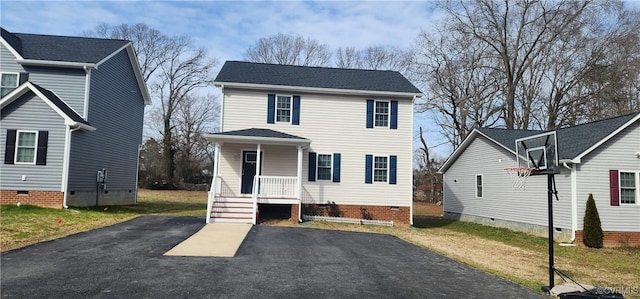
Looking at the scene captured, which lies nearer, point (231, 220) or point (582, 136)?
point (231, 220)

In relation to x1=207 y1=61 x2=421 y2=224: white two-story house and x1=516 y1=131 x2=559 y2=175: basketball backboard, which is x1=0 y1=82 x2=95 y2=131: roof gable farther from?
x1=516 y1=131 x2=559 y2=175: basketball backboard

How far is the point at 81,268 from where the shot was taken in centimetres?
726

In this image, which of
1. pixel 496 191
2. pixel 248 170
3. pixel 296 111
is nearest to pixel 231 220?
pixel 248 170

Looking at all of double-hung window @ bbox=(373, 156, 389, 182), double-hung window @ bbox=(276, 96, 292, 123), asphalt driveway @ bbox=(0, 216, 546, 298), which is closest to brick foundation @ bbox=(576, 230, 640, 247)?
asphalt driveway @ bbox=(0, 216, 546, 298)

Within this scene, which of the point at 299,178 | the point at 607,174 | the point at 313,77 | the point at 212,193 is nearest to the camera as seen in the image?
the point at 607,174

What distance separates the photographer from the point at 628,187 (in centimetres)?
1491

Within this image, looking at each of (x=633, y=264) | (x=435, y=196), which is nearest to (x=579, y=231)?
(x=633, y=264)

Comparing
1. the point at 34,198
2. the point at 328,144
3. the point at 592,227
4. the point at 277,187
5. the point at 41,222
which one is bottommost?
the point at 41,222

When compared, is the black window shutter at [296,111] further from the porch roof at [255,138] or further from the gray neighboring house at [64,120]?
the gray neighboring house at [64,120]

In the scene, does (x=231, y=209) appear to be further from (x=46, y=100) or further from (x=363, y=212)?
(x=46, y=100)

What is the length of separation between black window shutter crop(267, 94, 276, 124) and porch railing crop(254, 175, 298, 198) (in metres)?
2.70

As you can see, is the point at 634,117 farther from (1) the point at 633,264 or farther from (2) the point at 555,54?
(2) the point at 555,54

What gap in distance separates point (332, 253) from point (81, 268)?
4962 millimetres

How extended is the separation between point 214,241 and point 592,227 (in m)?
11.9
